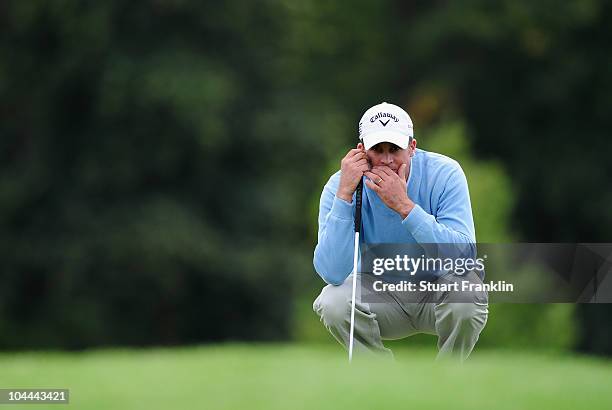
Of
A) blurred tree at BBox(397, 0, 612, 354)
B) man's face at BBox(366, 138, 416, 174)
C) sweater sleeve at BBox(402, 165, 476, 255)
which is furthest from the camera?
blurred tree at BBox(397, 0, 612, 354)

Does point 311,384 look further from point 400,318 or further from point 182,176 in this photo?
point 182,176

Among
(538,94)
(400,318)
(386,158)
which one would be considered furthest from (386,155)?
(538,94)

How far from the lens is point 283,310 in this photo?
21203 millimetres

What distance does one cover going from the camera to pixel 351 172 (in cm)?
449

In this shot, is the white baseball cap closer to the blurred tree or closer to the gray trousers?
the gray trousers

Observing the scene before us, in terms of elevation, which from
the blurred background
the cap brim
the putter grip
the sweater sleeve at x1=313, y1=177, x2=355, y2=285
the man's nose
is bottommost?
the sweater sleeve at x1=313, y1=177, x2=355, y2=285

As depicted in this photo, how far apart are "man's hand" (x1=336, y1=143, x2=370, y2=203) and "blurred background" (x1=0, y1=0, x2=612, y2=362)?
45.0 feet

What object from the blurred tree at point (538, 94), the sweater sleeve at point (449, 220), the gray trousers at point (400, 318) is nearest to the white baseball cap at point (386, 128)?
the sweater sleeve at point (449, 220)

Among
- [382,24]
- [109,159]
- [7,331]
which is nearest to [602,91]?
[382,24]

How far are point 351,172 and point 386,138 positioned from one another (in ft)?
0.59

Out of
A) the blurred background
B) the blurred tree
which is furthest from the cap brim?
the blurred tree

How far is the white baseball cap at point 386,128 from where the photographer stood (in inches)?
175

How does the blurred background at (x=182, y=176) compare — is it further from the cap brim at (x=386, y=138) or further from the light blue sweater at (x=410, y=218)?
the cap brim at (x=386, y=138)

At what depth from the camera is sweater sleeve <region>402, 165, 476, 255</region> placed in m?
4.30
